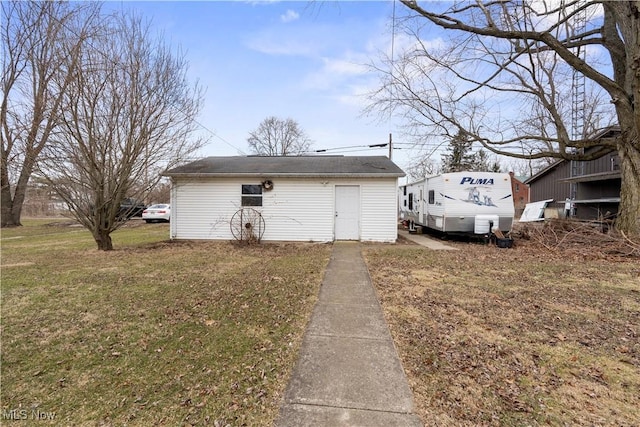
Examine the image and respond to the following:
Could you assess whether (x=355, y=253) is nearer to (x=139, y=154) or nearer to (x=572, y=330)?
(x=572, y=330)

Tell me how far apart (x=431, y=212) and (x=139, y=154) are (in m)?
10.6

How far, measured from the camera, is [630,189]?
919cm

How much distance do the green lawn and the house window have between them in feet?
15.1

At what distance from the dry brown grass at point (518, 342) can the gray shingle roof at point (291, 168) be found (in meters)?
4.73

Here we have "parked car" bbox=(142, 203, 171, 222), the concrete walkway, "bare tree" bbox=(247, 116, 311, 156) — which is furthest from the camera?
"bare tree" bbox=(247, 116, 311, 156)

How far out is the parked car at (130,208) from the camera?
891 centimetres

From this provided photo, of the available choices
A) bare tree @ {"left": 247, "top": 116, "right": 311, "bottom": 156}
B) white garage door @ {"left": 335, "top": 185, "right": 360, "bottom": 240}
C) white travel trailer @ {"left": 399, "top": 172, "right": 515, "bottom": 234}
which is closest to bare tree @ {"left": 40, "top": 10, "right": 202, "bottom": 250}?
white garage door @ {"left": 335, "top": 185, "right": 360, "bottom": 240}

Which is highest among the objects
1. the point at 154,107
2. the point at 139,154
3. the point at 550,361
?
the point at 154,107

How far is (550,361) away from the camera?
9.43 feet

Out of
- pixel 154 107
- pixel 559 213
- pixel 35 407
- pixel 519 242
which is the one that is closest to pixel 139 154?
pixel 154 107

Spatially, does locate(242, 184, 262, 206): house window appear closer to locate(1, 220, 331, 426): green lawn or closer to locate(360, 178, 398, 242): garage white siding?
locate(360, 178, 398, 242): garage white siding

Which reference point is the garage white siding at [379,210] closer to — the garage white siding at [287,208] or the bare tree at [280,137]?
the garage white siding at [287,208]

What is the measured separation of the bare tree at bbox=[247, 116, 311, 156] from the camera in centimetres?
3647

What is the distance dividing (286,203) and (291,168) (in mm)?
Answer: 1359
